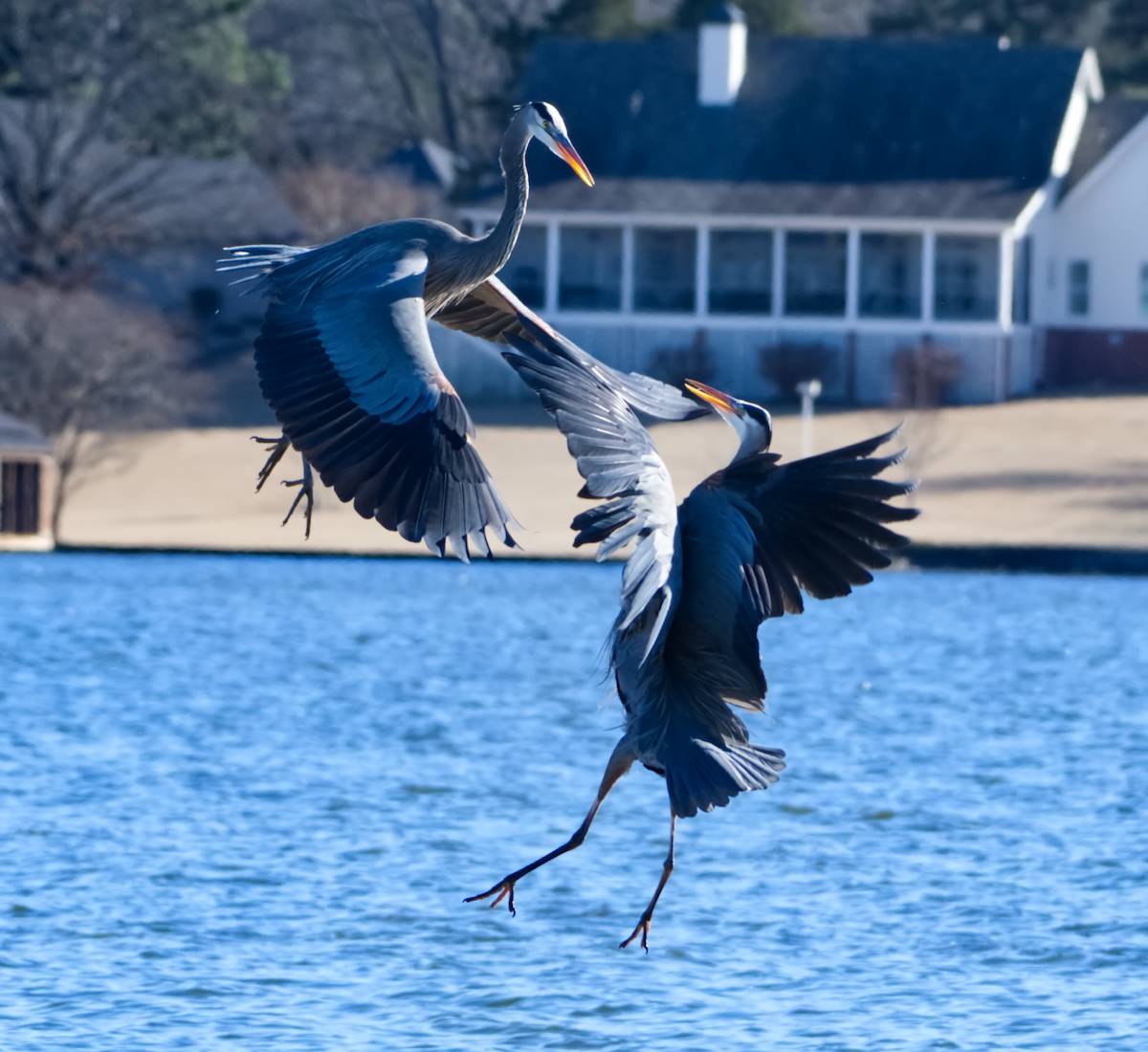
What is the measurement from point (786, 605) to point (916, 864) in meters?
11.3

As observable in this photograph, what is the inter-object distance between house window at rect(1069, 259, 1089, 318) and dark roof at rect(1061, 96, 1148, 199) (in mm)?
1523

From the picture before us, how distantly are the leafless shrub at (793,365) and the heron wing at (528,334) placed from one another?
38.7m

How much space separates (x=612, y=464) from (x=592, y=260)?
143ft

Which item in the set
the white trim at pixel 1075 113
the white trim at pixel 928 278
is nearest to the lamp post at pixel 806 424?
the white trim at pixel 928 278

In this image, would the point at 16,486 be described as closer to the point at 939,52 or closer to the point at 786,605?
the point at 939,52

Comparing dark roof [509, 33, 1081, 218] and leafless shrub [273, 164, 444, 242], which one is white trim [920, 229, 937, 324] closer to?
dark roof [509, 33, 1081, 218]

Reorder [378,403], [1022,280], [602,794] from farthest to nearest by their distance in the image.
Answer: [1022,280]
[602,794]
[378,403]

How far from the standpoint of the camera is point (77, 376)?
126 feet

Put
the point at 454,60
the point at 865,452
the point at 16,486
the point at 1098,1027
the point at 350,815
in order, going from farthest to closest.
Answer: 1. the point at 454,60
2. the point at 16,486
3. the point at 350,815
4. the point at 1098,1027
5. the point at 865,452

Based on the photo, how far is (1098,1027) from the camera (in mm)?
13898

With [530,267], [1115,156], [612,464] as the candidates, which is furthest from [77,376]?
[612,464]

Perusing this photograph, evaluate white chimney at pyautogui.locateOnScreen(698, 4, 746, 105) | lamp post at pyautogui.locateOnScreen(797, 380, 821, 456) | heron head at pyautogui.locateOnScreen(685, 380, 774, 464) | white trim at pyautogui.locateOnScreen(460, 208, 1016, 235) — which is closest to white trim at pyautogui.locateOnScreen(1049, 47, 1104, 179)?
white trim at pyautogui.locateOnScreen(460, 208, 1016, 235)

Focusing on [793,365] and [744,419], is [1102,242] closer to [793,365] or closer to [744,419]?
[793,365]

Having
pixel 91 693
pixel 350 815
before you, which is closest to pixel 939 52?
pixel 91 693
